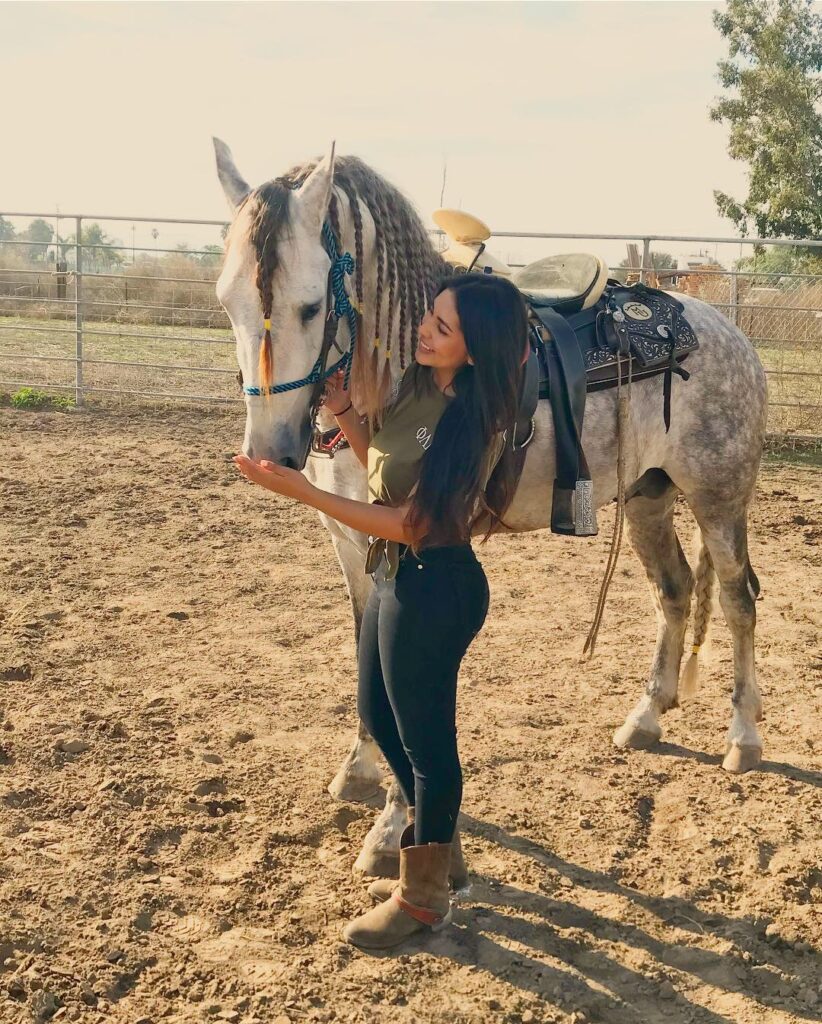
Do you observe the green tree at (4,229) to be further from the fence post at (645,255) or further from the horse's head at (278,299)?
the horse's head at (278,299)

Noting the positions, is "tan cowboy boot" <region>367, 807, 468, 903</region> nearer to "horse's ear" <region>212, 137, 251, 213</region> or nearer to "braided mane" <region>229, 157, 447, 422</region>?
"braided mane" <region>229, 157, 447, 422</region>

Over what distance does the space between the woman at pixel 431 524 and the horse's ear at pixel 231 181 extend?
56cm

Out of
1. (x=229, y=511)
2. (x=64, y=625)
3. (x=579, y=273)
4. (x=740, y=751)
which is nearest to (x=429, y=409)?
(x=579, y=273)

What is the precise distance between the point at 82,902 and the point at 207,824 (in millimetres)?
473

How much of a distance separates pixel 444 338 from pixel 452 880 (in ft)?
4.87

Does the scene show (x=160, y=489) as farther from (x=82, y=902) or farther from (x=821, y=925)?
(x=821, y=925)

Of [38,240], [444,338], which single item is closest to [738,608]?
[444,338]

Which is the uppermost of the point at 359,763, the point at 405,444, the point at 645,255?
the point at 645,255

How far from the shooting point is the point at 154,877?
260 centimetres

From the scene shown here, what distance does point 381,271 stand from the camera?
8.29 feet

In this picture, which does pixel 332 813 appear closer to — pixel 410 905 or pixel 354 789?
pixel 354 789

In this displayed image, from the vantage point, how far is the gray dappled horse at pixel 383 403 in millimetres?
2182

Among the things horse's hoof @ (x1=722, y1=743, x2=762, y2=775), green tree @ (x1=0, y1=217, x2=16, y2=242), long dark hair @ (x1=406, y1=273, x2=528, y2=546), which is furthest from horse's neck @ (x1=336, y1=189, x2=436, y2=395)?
green tree @ (x1=0, y1=217, x2=16, y2=242)

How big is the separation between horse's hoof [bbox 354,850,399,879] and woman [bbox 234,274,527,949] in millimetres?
272
